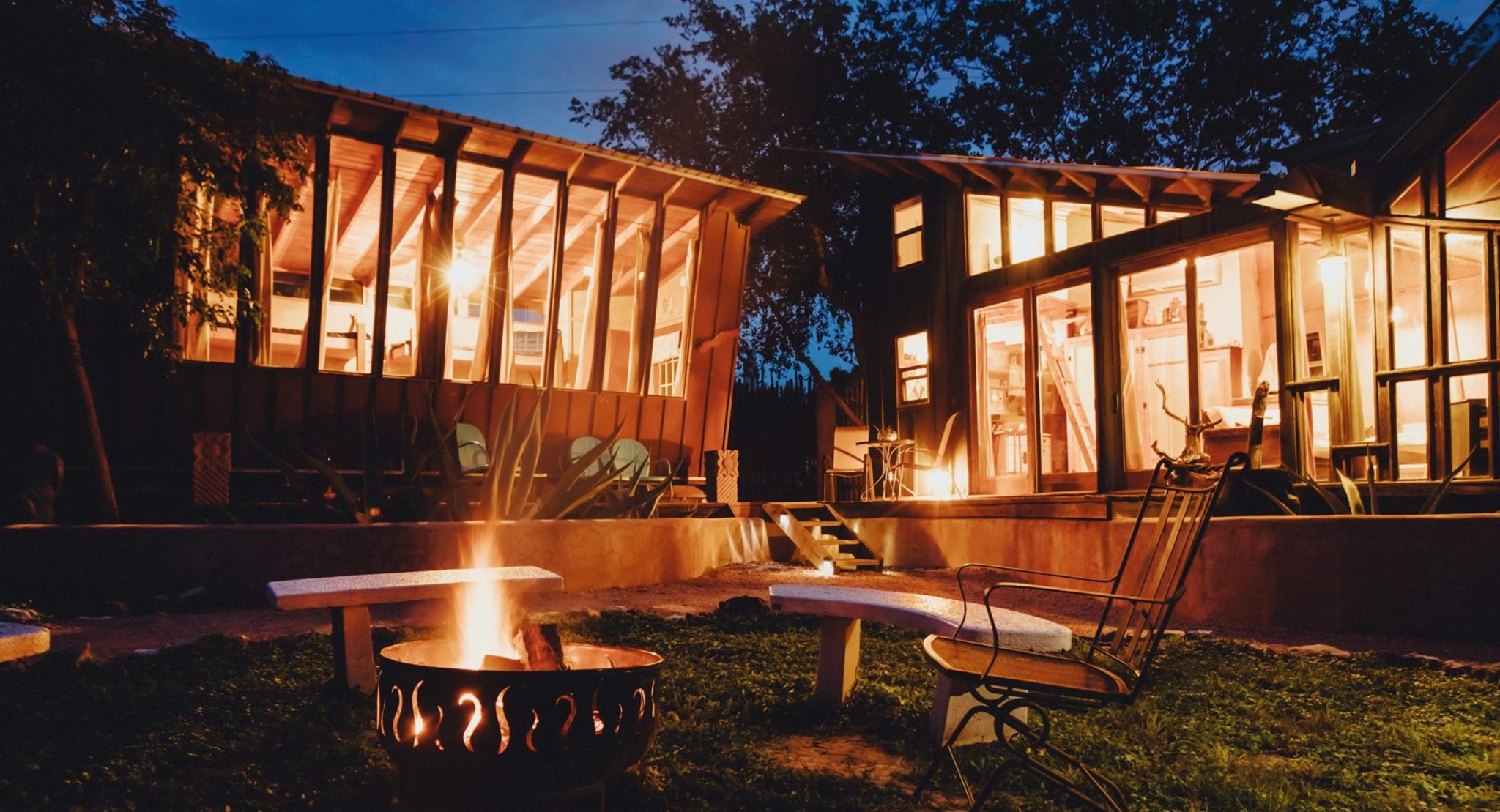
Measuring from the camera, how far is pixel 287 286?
12734 millimetres

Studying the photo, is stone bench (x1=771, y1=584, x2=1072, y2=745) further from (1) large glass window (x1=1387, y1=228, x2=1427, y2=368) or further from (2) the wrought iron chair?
(1) large glass window (x1=1387, y1=228, x2=1427, y2=368)

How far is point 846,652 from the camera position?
3613 mm

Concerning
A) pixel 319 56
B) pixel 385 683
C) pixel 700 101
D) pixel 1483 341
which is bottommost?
pixel 385 683

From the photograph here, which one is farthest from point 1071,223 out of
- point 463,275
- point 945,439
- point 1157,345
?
point 463,275

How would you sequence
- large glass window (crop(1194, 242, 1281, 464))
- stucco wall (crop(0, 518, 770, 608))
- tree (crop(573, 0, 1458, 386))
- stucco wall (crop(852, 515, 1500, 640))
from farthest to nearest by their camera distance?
1. tree (crop(573, 0, 1458, 386))
2. large glass window (crop(1194, 242, 1281, 464))
3. stucco wall (crop(0, 518, 770, 608))
4. stucco wall (crop(852, 515, 1500, 640))

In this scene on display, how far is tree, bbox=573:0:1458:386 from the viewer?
18000 millimetres

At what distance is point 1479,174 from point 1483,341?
4.82 feet

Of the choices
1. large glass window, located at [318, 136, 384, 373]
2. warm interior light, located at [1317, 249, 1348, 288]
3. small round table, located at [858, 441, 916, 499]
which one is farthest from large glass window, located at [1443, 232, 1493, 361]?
large glass window, located at [318, 136, 384, 373]

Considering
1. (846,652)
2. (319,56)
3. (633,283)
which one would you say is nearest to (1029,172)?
(633,283)

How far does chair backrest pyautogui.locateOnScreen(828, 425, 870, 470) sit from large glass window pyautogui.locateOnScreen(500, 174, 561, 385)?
16.8 feet

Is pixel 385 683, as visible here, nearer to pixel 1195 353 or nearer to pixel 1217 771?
pixel 1217 771

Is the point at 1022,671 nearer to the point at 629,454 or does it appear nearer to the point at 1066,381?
the point at 629,454

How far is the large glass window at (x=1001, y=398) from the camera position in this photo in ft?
40.4

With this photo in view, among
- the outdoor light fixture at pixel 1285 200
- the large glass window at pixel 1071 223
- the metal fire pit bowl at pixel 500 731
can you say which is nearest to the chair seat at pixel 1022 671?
the metal fire pit bowl at pixel 500 731
